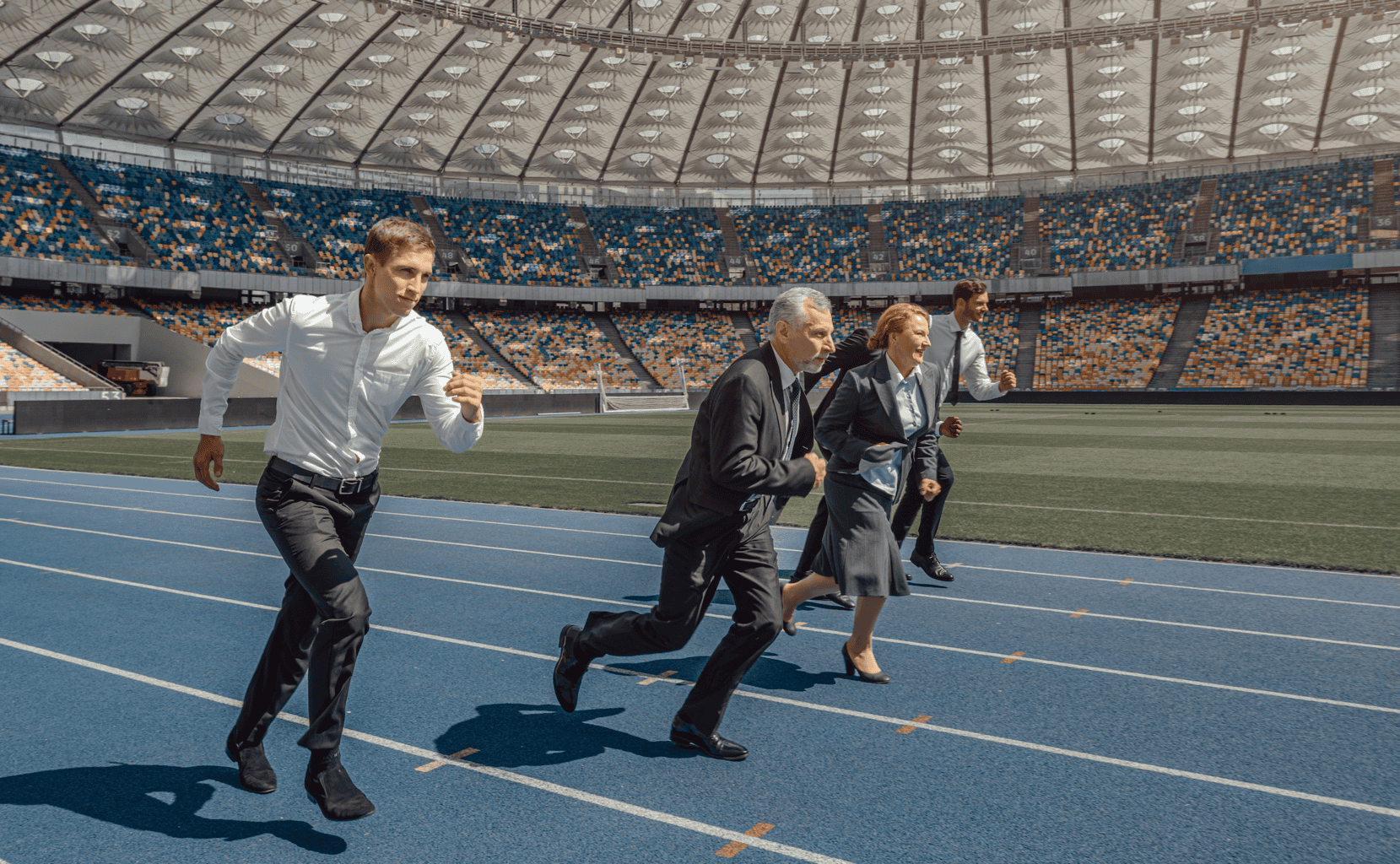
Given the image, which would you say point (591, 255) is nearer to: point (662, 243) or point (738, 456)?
point (662, 243)

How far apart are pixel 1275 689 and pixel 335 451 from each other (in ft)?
15.0

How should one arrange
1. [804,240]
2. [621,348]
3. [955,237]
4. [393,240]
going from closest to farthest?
[393,240], [621,348], [955,237], [804,240]

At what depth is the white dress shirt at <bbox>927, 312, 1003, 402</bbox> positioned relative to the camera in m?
6.71

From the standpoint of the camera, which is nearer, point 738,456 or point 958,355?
point 738,456

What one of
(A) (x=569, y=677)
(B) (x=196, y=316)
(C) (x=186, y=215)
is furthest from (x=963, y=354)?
(C) (x=186, y=215)

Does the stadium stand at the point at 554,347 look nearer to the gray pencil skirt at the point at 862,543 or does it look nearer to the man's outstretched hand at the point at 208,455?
the gray pencil skirt at the point at 862,543

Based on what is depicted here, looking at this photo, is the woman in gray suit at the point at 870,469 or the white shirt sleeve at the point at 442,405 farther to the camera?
the woman in gray suit at the point at 870,469

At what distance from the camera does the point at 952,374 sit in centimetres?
693

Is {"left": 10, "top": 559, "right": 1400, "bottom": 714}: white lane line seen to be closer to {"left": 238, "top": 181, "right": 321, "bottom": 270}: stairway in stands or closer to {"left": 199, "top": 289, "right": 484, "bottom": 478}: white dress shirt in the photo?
{"left": 199, "top": 289, "right": 484, "bottom": 478}: white dress shirt

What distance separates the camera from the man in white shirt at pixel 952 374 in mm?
6434

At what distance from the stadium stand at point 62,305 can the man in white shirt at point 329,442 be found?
148 ft

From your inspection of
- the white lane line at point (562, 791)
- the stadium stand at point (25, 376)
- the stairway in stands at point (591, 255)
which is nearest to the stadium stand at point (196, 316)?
the stadium stand at point (25, 376)

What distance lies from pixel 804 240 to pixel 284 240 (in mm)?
31913

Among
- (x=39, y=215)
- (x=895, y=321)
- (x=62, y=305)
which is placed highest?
(x=39, y=215)
